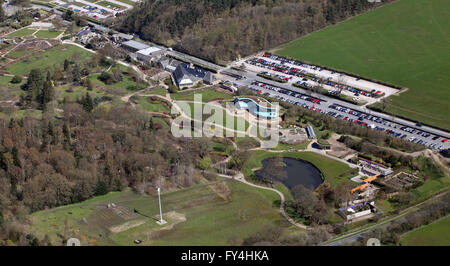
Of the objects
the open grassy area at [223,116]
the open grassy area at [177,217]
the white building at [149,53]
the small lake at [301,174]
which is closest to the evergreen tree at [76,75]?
the white building at [149,53]

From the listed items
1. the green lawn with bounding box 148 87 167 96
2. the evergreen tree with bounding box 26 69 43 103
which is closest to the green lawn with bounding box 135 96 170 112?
the green lawn with bounding box 148 87 167 96

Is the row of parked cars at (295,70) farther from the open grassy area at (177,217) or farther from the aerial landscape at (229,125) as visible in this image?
the open grassy area at (177,217)

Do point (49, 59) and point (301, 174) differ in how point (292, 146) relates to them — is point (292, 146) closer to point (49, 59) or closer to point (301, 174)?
point (301, 174)

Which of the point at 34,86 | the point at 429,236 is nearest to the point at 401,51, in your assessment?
the point at 429,236

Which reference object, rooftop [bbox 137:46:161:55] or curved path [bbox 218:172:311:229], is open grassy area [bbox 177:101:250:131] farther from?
rooftop [bbox 137:46:161:55]

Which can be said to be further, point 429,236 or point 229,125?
point 229,125

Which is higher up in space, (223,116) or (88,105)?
(88,105)
